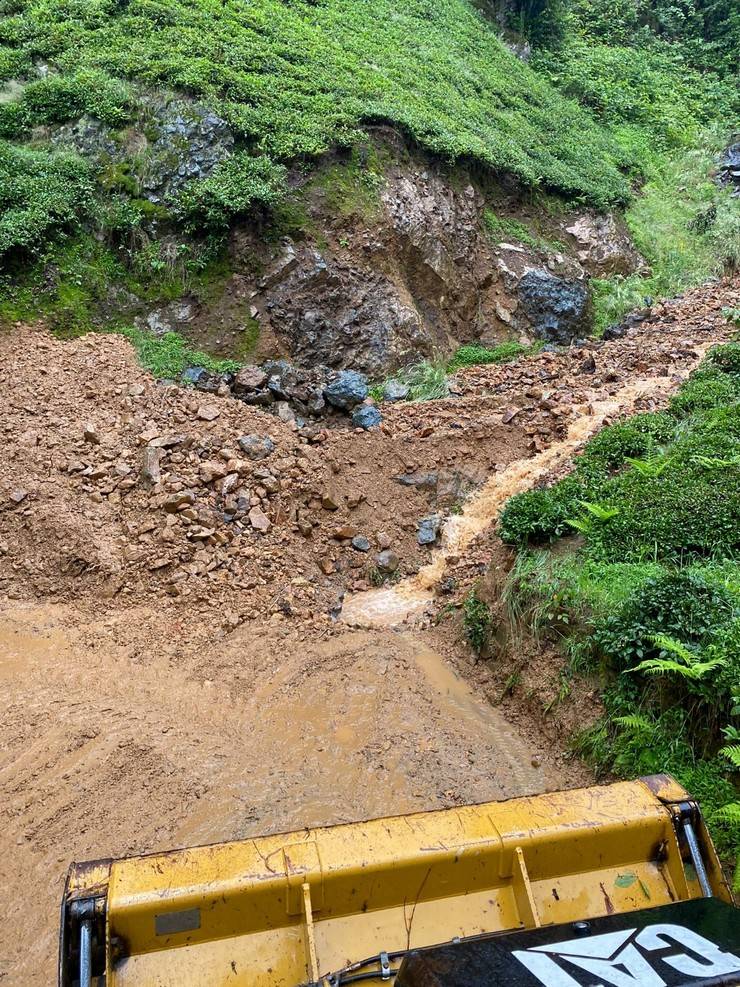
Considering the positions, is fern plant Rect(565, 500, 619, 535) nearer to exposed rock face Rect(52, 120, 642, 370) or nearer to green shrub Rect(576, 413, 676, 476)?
green shrub Rect(576, 413, 676, 476)

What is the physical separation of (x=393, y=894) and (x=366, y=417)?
8.11 meters

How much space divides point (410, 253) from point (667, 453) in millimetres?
7529

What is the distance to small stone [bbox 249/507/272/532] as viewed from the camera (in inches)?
323

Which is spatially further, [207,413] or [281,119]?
[281,119]

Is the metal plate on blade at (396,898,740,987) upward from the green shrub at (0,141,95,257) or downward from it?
upward

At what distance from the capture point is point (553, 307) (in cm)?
1448

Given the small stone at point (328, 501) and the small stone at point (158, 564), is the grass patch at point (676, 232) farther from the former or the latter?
the small stone at point (158, 564)

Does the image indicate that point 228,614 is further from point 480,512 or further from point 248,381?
point 248,381

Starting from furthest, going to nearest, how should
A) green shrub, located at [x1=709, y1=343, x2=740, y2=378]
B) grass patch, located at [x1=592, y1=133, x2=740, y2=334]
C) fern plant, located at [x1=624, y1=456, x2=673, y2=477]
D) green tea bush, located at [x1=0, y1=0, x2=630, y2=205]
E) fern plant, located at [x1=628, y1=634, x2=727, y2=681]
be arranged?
grass patch, located at [x1=592, y1=133, x2=740, y2=334] < green tea bush, located at [x1=0, y1=0, x2=630, y2=205] < green shrub, located at [x1=709, y1=343, x2=740, y2=378] < fern plant, located at [x1=624, y1=456, x2=673, y2=477] < fern plant, located at [x1=628, y1=634, x2=727, y2=681]

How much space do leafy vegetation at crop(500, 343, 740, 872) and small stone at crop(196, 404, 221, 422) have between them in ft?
14.2

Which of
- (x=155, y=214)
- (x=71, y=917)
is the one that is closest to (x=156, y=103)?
(x=155, y=214)

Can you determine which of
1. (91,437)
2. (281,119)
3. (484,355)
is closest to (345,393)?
(91,437)

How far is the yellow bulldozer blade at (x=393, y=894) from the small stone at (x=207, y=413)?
7.23 metres

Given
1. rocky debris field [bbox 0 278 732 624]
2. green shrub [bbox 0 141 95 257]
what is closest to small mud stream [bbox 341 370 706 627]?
rocky debris field [bbox 0 278 732 624]
